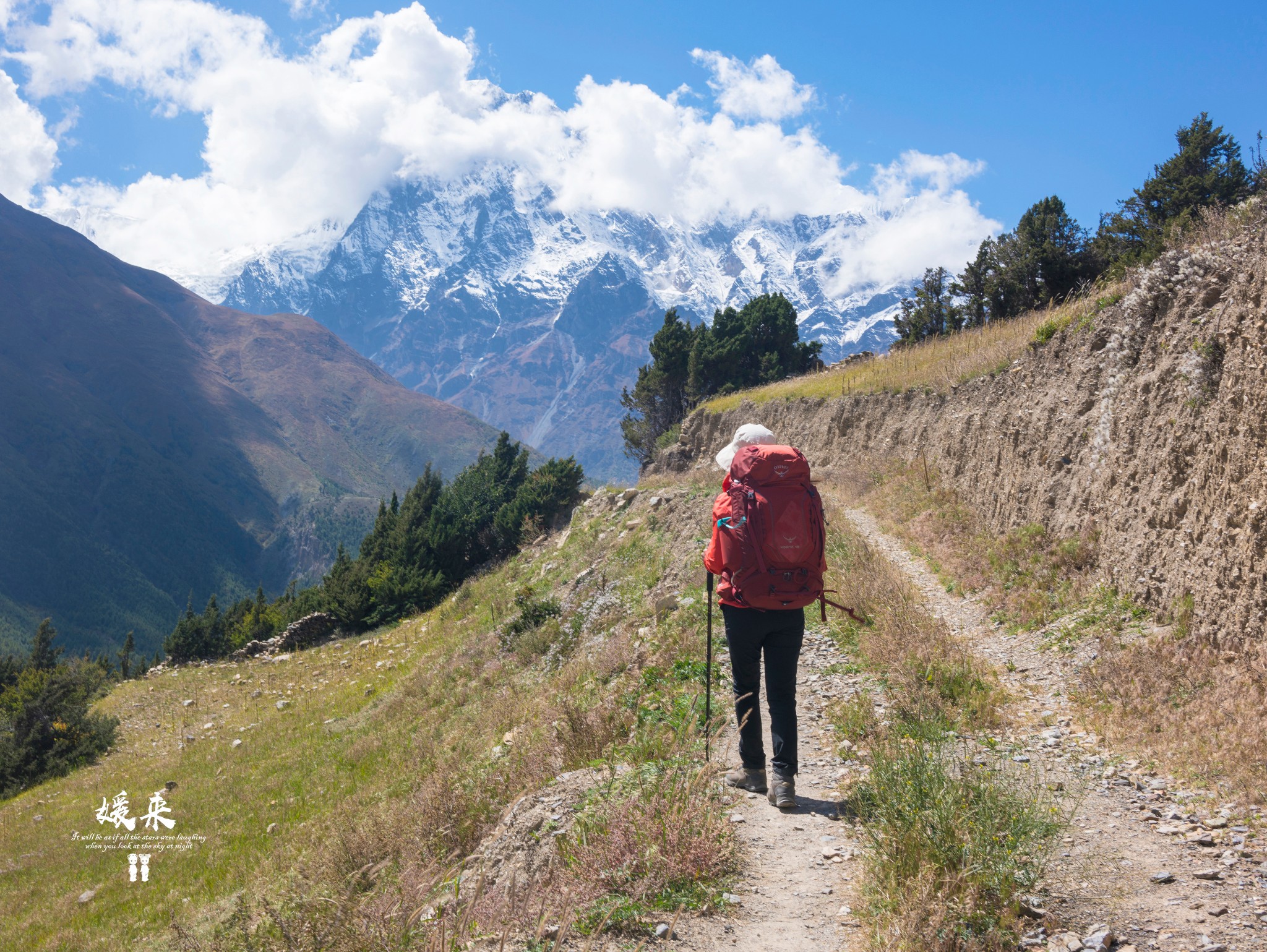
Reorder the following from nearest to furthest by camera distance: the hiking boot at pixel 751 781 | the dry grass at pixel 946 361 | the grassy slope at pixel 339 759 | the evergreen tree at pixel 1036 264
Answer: the hiking boot at pixel 751 781 < the grassy slope at pixel 339 759 < the dry grass at pixel 946 361 < the evergreen tree at pixel 1036 264

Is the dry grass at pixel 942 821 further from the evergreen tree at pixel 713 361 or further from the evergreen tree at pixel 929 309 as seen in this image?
the evergreen tree at pixel 713 361

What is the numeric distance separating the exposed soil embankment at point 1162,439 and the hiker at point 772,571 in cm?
381

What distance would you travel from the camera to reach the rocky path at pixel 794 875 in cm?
329

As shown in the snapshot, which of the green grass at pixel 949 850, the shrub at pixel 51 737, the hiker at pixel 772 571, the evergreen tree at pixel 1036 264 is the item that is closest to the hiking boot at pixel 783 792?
the hiker at pixel 772 571

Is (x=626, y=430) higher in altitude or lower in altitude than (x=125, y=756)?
higher

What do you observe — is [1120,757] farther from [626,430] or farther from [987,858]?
[626,430]

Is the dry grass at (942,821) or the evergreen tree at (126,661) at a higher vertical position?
the dry grass at (942,821)

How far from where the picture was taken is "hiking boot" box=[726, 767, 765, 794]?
488 cm

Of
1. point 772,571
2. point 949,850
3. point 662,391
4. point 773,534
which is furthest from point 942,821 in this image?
point 662,391

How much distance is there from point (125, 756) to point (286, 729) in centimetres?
455

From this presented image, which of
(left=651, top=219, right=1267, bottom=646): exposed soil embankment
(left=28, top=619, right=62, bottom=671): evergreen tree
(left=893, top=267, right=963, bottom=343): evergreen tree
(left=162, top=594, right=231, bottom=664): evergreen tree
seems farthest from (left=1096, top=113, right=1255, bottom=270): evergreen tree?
(left=28, top=619, right=62, bottom=671): evergreen tree

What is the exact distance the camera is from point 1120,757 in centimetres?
505

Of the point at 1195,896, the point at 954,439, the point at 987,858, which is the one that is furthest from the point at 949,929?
the point at 954,439

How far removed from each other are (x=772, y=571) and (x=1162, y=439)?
18.3 ft
